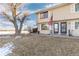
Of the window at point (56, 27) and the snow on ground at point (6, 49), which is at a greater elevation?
the window at point (56, 27)

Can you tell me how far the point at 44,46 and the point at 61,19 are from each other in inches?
25.1

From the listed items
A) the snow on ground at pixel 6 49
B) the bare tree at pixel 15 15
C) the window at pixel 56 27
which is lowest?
the snow on ground at pixel 6 49

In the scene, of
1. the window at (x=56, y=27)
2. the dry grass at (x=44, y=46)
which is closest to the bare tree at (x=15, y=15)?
the dry grass at (x=44, y=46)

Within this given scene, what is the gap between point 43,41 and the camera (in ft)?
16.7

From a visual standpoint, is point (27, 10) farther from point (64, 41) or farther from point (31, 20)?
point (64, 41)

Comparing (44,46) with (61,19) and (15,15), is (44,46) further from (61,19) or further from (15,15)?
(15,15)

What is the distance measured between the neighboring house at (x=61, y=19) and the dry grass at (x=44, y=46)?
0.60ft

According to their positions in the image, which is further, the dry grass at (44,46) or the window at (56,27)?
the window at (56,27)

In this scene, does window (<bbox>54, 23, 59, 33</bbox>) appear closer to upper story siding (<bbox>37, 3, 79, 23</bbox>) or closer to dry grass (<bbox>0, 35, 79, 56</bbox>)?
upper story siding (<bbox>37, 3, 79, 23</bbox>)

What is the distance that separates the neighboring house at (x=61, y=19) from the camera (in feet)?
16.9

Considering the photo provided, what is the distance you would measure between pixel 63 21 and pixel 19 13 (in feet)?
2.92

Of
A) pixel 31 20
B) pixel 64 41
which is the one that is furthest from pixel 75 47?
pixel 31 20

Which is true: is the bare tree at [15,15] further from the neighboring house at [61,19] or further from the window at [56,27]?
the window at [56,27]

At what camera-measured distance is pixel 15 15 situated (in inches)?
203
